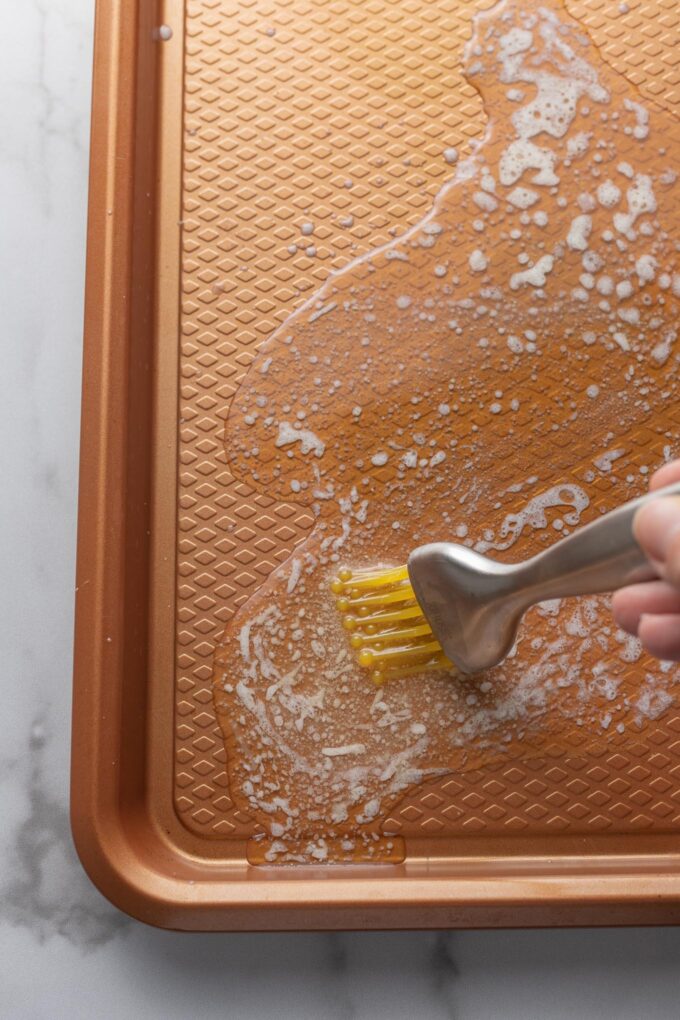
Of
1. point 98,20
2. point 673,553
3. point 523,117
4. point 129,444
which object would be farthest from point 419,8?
point 673,553

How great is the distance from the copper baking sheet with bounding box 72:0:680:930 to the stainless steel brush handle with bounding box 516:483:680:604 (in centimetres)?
16

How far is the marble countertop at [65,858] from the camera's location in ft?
1.84

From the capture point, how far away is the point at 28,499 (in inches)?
24.0

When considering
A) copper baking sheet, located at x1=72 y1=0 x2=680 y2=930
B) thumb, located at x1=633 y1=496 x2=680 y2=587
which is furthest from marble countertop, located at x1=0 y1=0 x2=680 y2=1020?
thumb, located at x1=633 y1=496 x2=680 y2=587

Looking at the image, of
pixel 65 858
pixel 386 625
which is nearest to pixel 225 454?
pixel 386 625

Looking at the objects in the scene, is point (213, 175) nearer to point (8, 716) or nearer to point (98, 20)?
point (98, 20)

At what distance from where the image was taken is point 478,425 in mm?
591

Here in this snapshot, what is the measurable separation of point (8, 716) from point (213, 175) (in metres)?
0.36

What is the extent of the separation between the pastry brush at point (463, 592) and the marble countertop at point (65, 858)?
0.16 m

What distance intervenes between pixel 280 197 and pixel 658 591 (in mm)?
353

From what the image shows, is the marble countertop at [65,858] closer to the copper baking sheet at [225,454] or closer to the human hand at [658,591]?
the copper baking sheet at [225,454]

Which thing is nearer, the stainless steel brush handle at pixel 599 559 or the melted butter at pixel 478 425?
the stainless steel brush handle at pixel 599 559

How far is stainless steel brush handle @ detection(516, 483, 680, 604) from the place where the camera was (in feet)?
1.26

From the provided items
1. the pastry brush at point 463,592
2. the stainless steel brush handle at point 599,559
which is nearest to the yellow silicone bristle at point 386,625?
the pastry brush at point 463,592
